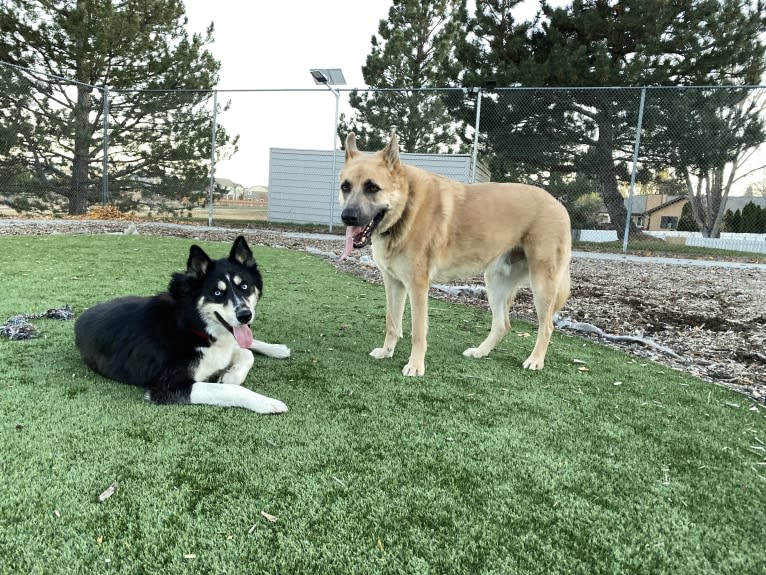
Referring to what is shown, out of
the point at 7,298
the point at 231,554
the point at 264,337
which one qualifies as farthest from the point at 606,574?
the point at 7,298

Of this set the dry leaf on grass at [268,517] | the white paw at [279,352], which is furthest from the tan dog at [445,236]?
the dry leaf on grass at [268,517]

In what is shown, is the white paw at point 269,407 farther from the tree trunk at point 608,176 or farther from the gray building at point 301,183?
the gray building at point 301,183

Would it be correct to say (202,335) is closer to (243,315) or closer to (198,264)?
(243,315)

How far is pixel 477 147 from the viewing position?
39.4 feet

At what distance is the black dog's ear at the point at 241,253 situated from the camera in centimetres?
270

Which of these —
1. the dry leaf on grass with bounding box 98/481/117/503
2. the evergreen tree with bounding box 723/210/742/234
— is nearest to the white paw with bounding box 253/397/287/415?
the dry leaf on grass with bounding box 98/481/117/503

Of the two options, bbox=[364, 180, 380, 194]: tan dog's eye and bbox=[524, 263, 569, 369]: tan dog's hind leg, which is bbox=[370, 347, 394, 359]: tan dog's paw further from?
bbox=[364, 180, 380, 194]: tan dog's eye

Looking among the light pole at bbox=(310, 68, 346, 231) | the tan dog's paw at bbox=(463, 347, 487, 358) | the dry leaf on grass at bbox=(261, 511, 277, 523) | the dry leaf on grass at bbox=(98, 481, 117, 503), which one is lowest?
the dry leaf on grass at bbox=(98, 481, 117, 503)

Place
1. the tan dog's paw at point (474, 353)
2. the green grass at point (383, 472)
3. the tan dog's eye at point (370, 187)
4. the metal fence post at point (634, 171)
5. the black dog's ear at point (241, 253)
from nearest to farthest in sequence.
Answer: the green grass at point (383, 472), the black dog's ear at point (241, 253), the tan dog's eye at point (370, 187), the tan dog's paw at point (474, 353), the metal fence post at point (634, 171)

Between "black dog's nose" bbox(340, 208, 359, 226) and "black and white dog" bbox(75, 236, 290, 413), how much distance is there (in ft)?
2.44

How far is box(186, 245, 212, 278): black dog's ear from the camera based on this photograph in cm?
252

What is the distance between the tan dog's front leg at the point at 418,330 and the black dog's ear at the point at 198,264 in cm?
137

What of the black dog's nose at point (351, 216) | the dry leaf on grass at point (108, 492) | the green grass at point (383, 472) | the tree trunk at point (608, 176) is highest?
the tree trunk at point (608, 176)

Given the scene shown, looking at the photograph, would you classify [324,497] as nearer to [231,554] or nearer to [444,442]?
[231,554]
